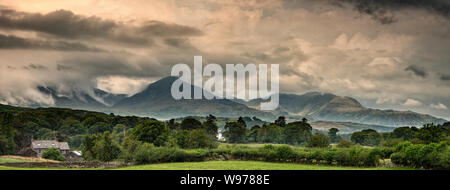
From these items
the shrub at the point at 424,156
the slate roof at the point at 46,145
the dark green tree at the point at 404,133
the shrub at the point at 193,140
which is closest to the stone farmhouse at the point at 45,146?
the slate roof at the point at 46,145

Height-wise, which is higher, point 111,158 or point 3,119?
point 3,119

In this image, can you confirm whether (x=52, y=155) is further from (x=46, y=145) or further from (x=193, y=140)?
(x=193, y=140)

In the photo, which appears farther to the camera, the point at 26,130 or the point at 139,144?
the point at 26,130

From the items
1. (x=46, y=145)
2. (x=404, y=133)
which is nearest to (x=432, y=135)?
(x=404, y=133)

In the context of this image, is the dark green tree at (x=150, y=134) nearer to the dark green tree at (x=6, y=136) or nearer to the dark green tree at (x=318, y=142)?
the dark green tree at (x=6, y=136)

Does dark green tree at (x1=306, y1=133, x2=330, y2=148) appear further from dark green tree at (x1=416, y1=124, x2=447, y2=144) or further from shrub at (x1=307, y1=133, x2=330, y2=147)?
dark green tree at (x1=416, y1=124, x2=447, y2=144)

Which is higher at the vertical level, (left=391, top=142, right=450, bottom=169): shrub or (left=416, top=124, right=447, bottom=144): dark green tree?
(left=416, top=124, right=447, bottom=144): dark green tree

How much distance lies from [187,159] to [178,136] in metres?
28.0

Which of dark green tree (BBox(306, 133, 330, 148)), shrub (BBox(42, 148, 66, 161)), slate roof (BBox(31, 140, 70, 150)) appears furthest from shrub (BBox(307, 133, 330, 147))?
slate roof (BBox(31, 140, 70, 150))

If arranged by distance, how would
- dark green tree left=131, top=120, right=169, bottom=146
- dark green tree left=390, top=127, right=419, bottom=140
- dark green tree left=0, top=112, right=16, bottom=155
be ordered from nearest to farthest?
dark green tree left=131, top=120, right=169, bottom=146 < dark green tree left=0, top=112, right=16, bottom=155 < dark green tree left=390, top=127, right=419, bottom=140
